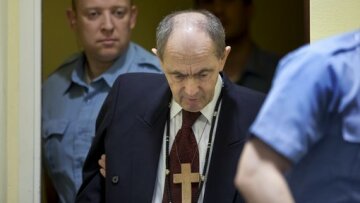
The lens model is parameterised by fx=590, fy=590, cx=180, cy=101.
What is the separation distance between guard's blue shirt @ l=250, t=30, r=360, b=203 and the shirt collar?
528 millimetres

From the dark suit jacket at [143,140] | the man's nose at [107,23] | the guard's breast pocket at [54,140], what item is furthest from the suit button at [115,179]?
the man's nose at [107,23]

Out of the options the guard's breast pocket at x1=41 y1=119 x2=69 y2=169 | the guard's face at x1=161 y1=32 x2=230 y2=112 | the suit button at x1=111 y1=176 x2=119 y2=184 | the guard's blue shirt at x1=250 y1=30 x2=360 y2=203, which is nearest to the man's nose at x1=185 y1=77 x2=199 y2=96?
the guard's face at x1=161 y1=32 x2=230 y2=112

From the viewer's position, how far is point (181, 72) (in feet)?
4.33

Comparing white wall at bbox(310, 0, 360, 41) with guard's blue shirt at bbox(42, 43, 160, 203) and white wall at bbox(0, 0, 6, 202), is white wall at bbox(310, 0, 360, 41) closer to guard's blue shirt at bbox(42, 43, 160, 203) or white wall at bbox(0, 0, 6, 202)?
guard's blue shirt at bbox(42, 43, 160, 203)

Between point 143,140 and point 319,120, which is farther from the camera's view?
point 143,140

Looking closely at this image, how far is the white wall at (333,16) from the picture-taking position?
147 cm

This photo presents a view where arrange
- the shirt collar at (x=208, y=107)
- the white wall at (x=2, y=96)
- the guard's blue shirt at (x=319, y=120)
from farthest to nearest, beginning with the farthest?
the white wall at (x=2, y=96)
the shirt collar at (x=208, y=107)
the guard's blue shirt at (x=319, y=120)

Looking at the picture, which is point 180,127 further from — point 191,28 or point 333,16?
point 333,16

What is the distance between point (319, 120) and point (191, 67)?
521 millimetres

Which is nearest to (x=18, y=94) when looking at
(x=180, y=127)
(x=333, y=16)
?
(x=180, y=127)

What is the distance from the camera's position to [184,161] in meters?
1.38

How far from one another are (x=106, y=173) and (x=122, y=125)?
123 millimetres

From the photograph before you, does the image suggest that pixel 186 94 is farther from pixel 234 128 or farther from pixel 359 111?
pixel 359 111

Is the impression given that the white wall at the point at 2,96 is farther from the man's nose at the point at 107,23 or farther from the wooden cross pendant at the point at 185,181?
the wooden cross pendant at the point at 185,181
